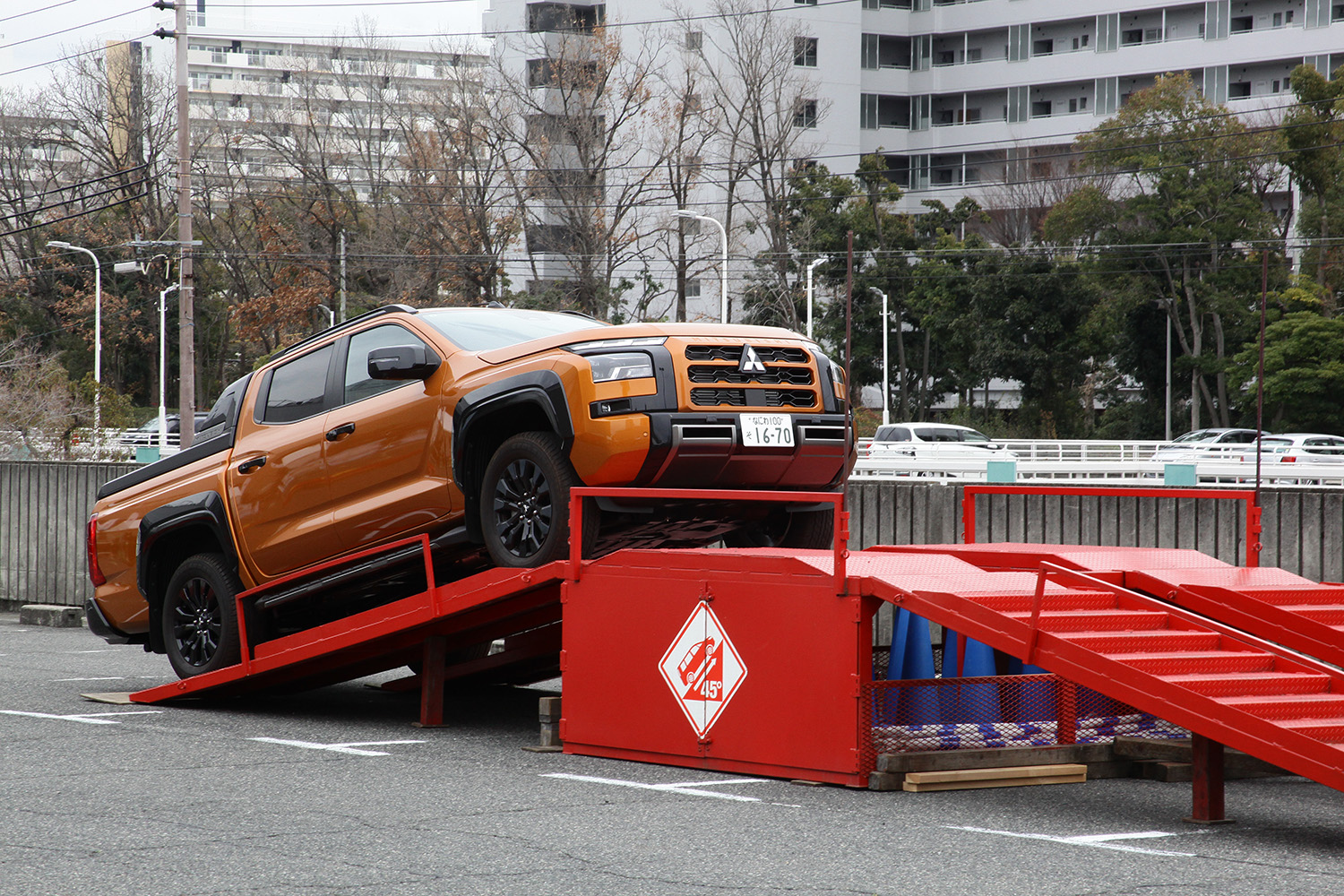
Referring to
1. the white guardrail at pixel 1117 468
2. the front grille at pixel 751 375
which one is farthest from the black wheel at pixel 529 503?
the white guardrail at pixel 1117 468

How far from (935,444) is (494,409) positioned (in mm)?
29646

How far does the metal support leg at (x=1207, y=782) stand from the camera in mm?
Result: 6516

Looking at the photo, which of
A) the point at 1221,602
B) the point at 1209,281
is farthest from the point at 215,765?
the point at 1209,281

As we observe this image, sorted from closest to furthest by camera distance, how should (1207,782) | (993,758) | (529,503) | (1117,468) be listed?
(1207,782) < (993,758) < (529,503) < (1117,468)

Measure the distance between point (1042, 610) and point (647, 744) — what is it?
221cm

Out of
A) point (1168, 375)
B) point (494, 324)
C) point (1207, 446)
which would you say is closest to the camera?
point (494, 324)

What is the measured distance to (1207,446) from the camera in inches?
1235

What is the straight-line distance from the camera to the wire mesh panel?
7.38m

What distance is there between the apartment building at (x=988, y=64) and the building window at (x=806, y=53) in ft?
0.31

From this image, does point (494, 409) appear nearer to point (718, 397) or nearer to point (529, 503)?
point (529, 503)

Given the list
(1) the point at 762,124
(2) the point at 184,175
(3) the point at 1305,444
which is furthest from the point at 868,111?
(2) the point at 184,175

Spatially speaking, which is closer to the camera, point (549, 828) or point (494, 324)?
point (549, 828)

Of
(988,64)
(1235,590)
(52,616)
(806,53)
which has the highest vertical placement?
(988,64)

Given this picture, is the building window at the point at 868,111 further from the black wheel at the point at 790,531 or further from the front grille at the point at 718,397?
the front grille at the point at 718,397
